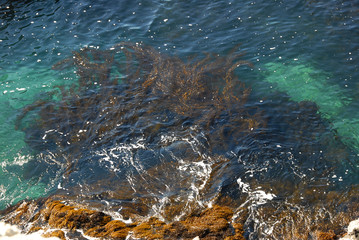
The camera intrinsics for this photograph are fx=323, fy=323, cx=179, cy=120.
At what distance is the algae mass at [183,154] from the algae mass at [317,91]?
0.07 metres

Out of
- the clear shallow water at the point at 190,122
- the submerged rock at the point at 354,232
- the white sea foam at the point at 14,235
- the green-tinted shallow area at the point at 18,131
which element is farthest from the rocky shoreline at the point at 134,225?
the green-tinted shallow area at the point at 18,131

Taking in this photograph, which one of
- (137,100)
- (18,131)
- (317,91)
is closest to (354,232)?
(317,91)

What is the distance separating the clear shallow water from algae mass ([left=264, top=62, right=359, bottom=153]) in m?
0.04

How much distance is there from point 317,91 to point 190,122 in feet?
16.1

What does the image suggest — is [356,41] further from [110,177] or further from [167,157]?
[110,177]

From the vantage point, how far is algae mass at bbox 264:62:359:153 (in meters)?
10.3

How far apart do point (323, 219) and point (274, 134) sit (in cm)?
310

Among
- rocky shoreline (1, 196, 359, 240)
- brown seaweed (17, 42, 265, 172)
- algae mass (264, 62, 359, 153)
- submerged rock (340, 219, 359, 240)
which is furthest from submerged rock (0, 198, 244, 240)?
algae mass (264, 62, 359, 153)

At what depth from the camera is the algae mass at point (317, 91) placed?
33.8 ft

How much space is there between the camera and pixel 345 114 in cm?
1077

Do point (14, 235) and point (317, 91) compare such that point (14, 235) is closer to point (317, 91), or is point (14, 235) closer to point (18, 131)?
point (18, 131)

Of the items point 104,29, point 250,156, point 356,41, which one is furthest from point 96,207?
point 356,41

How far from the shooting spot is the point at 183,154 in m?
9.81

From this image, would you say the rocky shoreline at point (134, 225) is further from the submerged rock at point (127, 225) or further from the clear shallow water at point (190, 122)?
the clear shallow water at point (190, 122)
